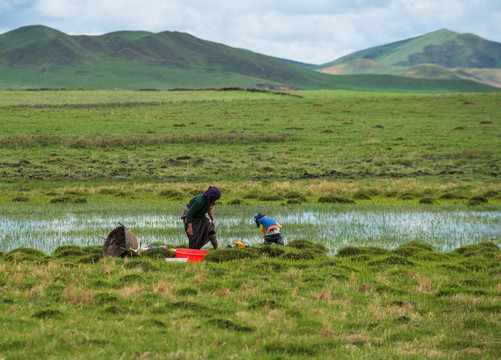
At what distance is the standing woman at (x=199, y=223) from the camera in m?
17.0

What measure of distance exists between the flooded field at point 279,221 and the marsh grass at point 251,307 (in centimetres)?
413

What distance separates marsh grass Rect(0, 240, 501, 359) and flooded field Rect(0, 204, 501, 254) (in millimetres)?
4133

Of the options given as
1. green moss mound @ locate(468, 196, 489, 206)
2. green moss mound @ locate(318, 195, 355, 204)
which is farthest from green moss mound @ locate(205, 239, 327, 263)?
green moss mound @ locate(468, 196, 489, 206)

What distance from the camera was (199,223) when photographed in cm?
1738

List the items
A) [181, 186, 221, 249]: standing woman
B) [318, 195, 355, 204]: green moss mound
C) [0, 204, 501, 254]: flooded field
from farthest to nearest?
→ [318, 195, 355, 204]: green moss mound
[0, 204, 501, 254]: flooded field
[181, 186, 221, 249]: standing woman

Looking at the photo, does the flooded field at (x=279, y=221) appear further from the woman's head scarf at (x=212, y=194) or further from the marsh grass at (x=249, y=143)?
the marsh grass at (x=249, y=143)

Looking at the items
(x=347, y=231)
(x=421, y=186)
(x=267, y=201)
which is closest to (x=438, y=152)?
(x=421, y=186)

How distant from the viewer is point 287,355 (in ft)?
27.5

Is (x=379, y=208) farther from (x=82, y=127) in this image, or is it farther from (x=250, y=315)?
(x=82, y=127)

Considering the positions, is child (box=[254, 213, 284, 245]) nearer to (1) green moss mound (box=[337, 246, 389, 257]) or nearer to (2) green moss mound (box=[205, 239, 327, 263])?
(2) green moss mound (box=[205, 239, 327, 263])

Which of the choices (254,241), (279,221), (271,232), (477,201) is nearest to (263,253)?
(271,232)

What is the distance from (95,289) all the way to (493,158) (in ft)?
133

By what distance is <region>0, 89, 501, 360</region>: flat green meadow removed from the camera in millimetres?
9180

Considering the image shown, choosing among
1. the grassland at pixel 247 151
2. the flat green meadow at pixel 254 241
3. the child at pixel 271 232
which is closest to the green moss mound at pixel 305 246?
the flat green meadow at pixel 254 241
